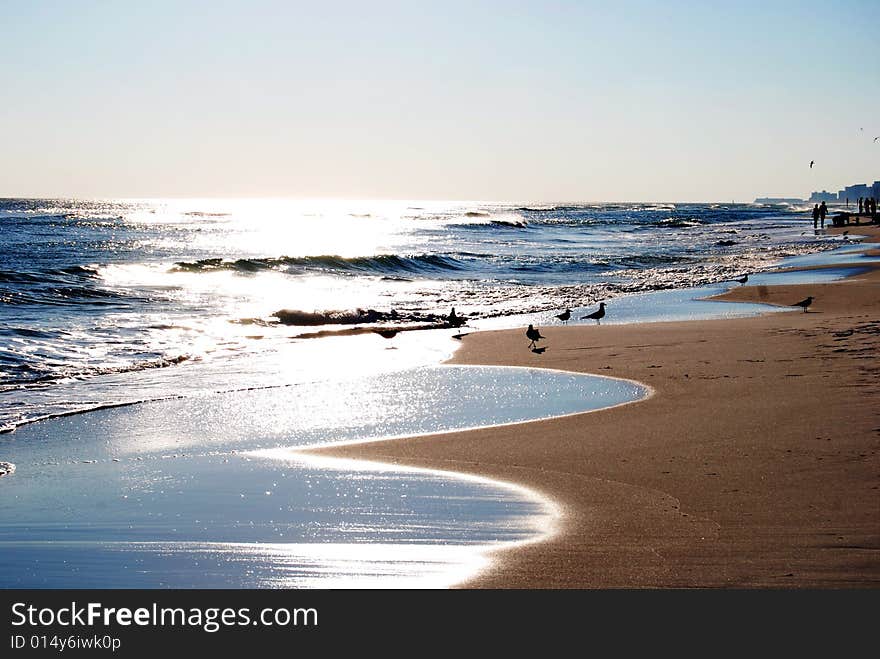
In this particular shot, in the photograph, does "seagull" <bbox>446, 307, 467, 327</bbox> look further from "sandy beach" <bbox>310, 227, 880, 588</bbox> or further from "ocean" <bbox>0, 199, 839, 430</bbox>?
"sandy beach" <bbox>310, 227, 880, 588</bbox>

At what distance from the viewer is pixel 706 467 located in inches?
273

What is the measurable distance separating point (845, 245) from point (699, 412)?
38403 mm

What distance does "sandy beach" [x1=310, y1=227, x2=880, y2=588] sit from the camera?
192 inches

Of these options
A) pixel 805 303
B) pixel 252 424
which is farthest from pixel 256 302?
pixel 252 424

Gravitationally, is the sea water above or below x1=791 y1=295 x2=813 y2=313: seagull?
below

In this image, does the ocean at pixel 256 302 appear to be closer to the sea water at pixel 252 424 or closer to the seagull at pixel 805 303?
the sea water at pixel 252 424

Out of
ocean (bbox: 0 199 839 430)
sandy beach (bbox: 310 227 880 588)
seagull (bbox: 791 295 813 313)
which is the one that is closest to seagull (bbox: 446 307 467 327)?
ocean (bbox: 0 199 839 430)

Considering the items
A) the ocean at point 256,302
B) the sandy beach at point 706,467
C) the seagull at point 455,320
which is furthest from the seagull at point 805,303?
the seagull at point 455,320

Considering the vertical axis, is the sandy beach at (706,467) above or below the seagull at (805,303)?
below

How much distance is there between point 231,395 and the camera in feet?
37.1

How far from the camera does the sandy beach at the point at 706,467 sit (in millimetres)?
4888

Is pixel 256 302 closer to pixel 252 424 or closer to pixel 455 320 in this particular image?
pixel 455 320

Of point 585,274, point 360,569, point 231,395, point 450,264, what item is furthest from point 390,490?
point 450,264

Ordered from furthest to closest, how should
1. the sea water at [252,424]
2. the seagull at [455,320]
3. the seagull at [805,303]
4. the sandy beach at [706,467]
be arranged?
the seagull at [455,320], the seagull at [805,303], the sea water at [252,424], the sandy beach at [706,467]
